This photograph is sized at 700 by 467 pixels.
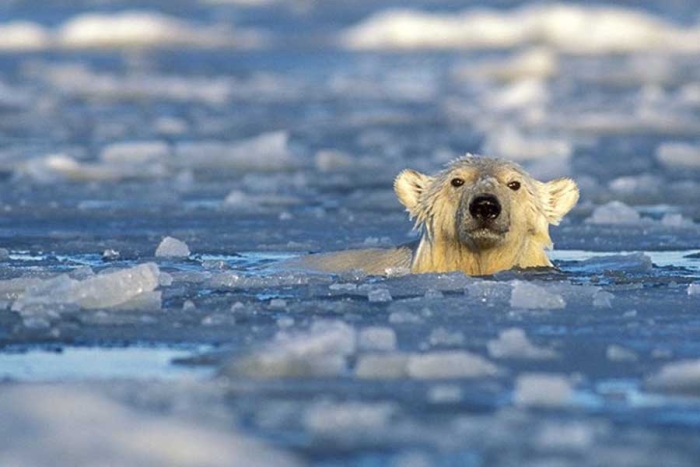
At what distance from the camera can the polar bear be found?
21.5 feet

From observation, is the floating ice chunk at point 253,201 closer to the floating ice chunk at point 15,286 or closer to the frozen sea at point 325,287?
the frozen sea at point 325,287

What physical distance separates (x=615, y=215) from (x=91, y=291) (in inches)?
157

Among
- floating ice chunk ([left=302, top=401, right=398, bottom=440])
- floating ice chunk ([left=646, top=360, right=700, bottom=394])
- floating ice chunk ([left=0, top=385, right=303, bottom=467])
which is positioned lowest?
floating ice chunk ([left=0, top=385, right=303, bottom=467])

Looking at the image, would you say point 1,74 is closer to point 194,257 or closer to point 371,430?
point 194,257

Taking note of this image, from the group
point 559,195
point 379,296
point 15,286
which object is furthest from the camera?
point 559,195

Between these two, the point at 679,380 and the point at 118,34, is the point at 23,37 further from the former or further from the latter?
the point at 679,380

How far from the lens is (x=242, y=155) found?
39.9 feet

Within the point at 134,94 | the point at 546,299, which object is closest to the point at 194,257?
the point at 546,299

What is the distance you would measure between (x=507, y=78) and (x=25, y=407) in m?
17.7

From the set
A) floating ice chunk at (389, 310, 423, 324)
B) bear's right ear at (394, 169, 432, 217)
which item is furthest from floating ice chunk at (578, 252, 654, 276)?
floating ice chunk at (389, 310, 423, 324)

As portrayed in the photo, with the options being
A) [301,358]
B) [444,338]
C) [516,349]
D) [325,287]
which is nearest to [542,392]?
[516,349]

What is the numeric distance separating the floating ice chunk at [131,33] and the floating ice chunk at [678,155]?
18.9 metres

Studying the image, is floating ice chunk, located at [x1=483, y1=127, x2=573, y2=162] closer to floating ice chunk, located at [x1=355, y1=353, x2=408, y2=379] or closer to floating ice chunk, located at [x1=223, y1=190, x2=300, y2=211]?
floating ice chunk, located at [x1=223, y1=190, x2=300, y2=211]

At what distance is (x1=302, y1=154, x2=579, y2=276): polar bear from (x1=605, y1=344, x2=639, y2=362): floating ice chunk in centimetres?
167
